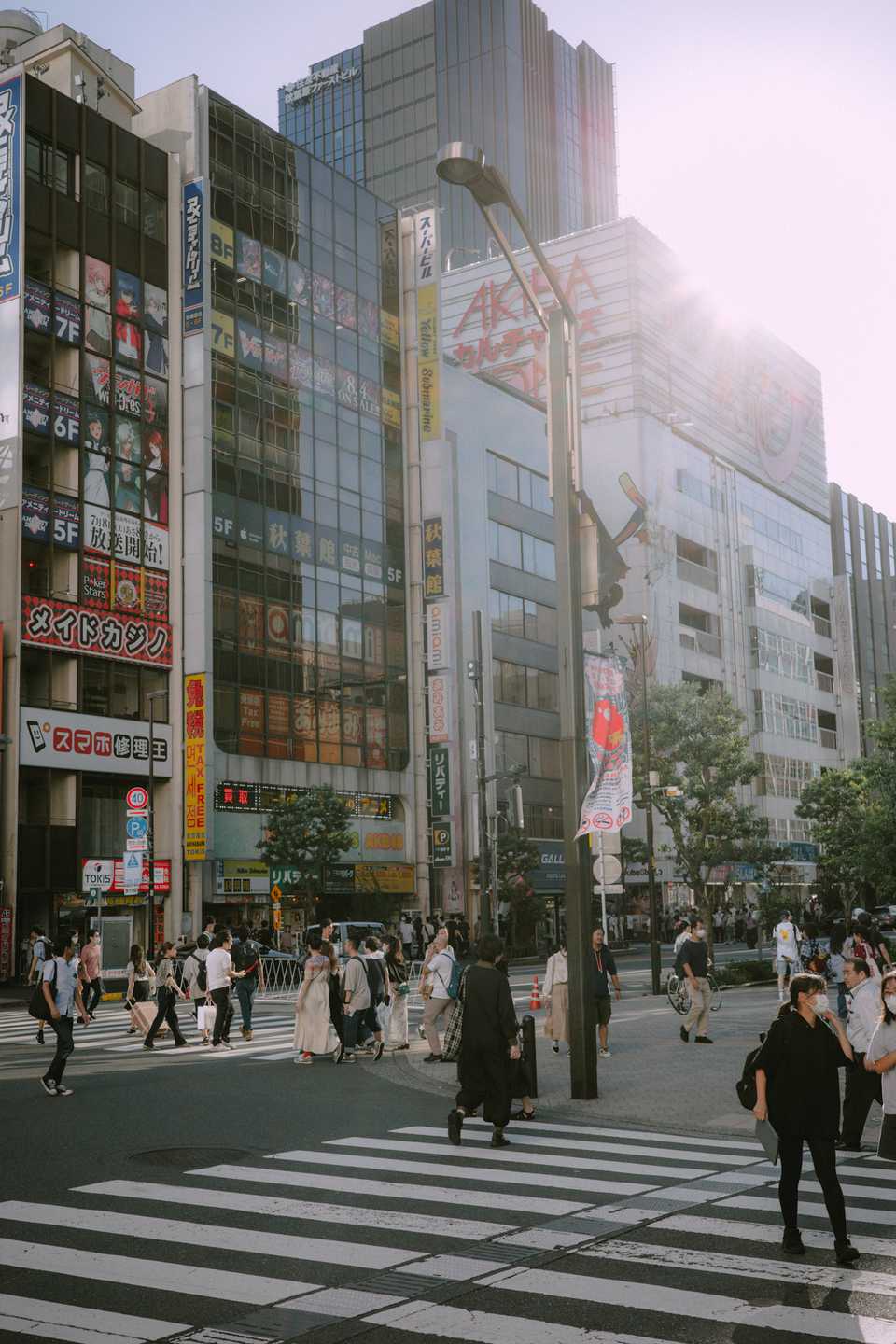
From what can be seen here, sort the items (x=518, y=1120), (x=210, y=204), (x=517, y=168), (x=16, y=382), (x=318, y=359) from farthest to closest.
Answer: (x=517, y=168) → (x=318, y=359) → (x=210, y=204) → (x=16, y=382) → (x=518, y=1120)

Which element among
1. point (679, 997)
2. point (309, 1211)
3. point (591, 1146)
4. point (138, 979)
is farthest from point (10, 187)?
point (309, 1211)

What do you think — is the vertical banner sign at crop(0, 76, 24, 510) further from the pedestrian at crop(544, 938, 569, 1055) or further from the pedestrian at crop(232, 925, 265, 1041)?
the pedestrian at crop(544, 938, 569, 1055)

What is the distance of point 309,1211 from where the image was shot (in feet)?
29.8

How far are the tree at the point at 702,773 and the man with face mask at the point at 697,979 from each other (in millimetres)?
23812

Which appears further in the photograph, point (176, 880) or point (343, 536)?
point (343, 536)

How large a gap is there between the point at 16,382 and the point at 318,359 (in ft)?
53.8

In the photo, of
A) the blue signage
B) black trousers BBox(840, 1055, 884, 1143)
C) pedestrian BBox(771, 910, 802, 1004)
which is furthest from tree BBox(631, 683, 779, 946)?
black trousers BBox(840, 1055, 884, 1143)

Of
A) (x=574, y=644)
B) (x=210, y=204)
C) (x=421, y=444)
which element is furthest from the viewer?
(x=421, y=444)

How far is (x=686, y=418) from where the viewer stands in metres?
94.6

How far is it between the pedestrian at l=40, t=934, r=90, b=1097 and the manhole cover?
4287 millimetres

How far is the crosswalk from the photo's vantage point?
642 centimetres

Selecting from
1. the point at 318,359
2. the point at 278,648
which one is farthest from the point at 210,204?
the point at 278,648

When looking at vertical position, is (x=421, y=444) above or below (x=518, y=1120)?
above

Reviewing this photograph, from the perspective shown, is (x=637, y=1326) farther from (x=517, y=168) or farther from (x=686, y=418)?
(x=517, y=168)
